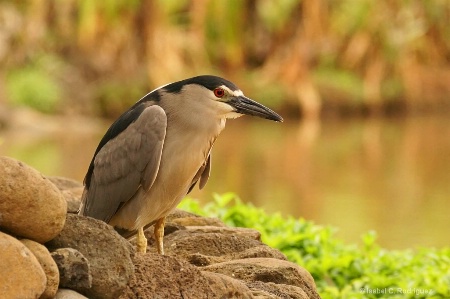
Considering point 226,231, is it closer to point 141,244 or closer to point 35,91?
point 141,244

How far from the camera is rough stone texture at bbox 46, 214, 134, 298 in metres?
3.55

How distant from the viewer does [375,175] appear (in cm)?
1391

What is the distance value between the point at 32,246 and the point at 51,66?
1943cm

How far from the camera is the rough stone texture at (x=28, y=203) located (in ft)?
11.1

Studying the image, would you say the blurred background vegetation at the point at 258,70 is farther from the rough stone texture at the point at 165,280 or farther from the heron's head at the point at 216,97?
the rough stone texture at the point at 165,280

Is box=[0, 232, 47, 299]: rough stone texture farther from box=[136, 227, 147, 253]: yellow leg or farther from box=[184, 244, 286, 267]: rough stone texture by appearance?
box=[136, 227, 147, 253]: yellow leg

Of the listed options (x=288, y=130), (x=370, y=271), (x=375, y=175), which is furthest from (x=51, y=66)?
(x=370, y=271)

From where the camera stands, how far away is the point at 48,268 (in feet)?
11.1

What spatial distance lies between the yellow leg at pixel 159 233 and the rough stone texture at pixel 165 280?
1.12 m

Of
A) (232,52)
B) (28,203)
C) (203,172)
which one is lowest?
(28,203)

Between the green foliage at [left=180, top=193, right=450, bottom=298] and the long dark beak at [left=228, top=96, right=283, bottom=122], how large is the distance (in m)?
1.11

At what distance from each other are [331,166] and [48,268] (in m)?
11.6

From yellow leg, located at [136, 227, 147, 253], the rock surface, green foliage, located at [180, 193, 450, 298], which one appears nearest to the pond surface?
green foliage, located at [180, 193, 450, 298]

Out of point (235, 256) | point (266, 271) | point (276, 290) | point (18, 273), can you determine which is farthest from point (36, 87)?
point (18, 273)
